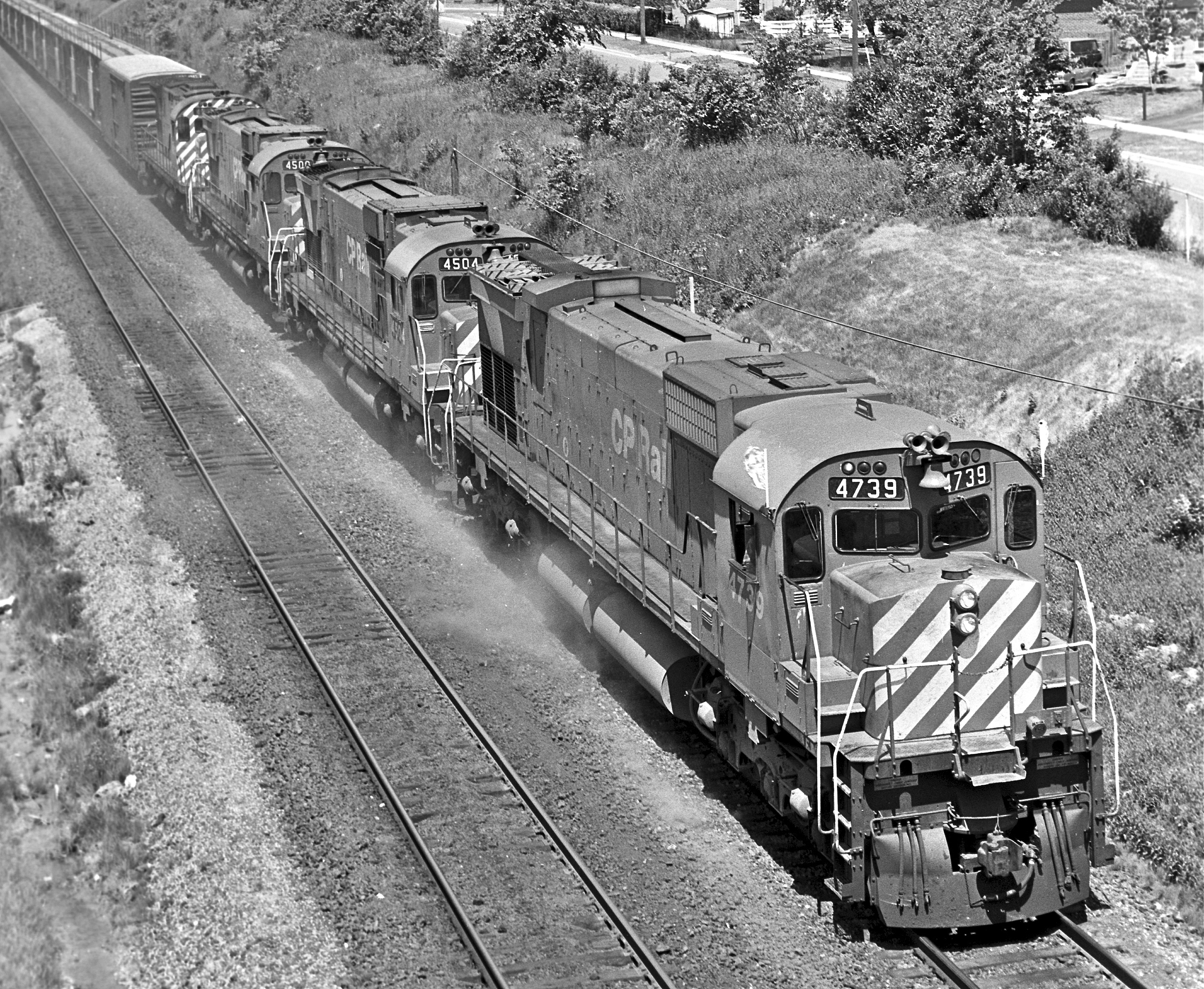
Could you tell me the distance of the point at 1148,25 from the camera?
44375 millimetres

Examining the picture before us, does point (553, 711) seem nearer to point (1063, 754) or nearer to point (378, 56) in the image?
point (1063, 754)

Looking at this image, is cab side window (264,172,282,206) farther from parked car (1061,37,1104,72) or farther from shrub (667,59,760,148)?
parked car (1061,37,1104,72)

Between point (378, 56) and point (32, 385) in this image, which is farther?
point (378, 56)

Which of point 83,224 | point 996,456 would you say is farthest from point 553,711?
point 83,224

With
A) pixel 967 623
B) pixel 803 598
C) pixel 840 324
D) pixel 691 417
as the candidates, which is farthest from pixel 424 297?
pixel 967 623

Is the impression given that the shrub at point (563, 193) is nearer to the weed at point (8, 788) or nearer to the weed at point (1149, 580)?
the weed at point (1149, 580)

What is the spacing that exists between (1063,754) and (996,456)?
231cm

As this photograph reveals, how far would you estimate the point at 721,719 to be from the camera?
522 inches

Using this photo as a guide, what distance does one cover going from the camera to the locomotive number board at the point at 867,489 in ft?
36.2

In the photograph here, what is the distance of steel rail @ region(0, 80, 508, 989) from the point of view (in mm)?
11125

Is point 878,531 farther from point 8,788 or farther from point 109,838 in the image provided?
point 8,788

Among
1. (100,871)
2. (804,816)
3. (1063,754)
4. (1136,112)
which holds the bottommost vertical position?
(100,871)

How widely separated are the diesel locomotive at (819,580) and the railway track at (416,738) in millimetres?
1800

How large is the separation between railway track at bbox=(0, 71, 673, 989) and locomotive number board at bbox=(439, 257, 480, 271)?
13.2ft
